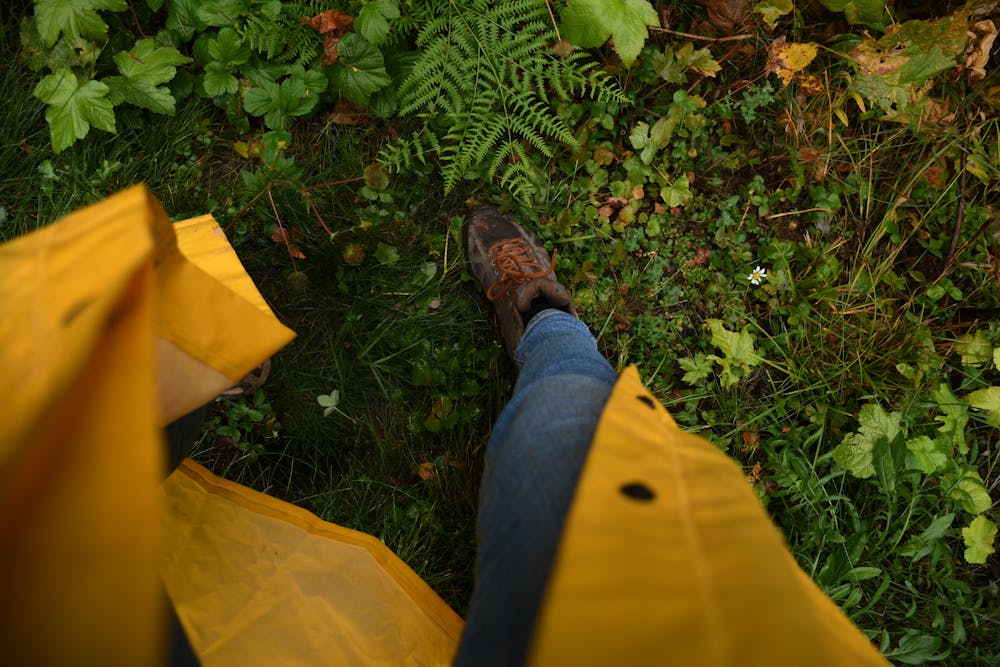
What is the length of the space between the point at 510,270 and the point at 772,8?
1.58 meters

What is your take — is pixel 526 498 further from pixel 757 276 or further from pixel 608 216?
pixel 757 276

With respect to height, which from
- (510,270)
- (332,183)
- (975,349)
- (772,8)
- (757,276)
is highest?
(772,8)

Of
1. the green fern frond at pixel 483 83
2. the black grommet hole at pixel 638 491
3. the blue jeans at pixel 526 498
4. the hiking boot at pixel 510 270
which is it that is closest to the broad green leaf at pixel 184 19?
the green fern frond at pixel 483 83

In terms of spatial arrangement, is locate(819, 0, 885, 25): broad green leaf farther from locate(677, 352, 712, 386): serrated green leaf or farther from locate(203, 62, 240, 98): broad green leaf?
locate(203, 62, 240, 98): broad green leaf

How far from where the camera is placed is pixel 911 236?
2.56m

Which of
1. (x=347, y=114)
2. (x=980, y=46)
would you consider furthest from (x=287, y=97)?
(x=980, y=46)

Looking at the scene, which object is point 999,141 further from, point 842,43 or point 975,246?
point 842,43

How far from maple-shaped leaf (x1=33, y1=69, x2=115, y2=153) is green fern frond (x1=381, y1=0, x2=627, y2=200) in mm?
979

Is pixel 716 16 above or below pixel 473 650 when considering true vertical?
above

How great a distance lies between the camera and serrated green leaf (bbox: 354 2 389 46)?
6.38ft

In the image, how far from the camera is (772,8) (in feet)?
7.80

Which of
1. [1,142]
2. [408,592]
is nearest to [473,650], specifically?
[408,592]

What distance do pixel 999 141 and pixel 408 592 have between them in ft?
10.3

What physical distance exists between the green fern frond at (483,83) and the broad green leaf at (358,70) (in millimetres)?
109
